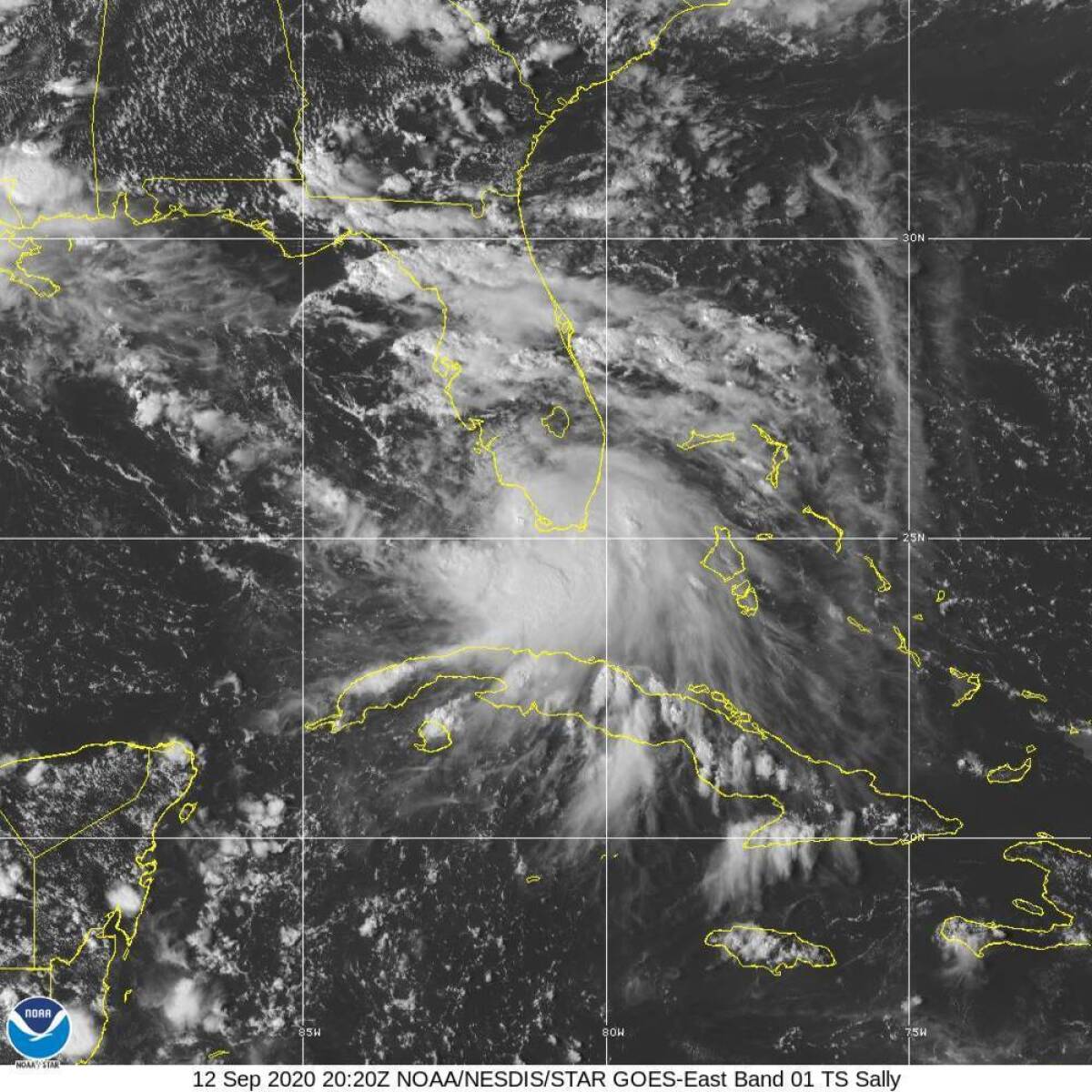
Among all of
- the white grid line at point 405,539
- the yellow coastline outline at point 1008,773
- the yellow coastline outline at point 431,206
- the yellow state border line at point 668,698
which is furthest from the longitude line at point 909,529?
the yellow coastline outline at point 431,206

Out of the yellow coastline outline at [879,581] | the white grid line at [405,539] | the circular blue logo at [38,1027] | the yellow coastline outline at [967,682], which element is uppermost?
the white grid line at [405,539]

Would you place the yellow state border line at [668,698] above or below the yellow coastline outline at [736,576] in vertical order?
below

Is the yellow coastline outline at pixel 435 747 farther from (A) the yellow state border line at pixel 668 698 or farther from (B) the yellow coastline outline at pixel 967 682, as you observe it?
(B) the yellow coastline outline at pixel 967 682

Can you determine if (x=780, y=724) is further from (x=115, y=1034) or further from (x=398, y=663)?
(x=115, y=1034)

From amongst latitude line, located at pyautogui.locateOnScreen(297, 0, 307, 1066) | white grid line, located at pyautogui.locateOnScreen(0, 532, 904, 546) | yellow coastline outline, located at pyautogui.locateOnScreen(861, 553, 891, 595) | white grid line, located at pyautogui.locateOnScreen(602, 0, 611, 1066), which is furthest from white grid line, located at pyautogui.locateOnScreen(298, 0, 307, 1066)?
yellow coastline outline, located at pyautogui.locateOnScreen(861, 553, 891, 595)

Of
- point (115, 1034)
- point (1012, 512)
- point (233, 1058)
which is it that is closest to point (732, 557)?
point (1012, 512)
